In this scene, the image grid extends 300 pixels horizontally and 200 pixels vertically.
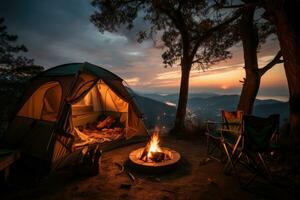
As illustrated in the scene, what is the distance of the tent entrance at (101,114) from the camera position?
638cm

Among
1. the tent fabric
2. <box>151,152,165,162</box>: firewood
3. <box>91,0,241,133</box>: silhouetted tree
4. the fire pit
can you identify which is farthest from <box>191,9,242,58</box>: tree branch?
the tent fabric

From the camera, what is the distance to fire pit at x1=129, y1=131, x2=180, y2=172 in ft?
13.0

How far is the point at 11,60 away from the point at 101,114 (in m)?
5.96

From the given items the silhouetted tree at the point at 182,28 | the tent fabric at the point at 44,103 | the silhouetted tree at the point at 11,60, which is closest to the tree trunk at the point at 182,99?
the silhouetted tree at the point at 182,28

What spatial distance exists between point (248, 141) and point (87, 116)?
5.52 meters

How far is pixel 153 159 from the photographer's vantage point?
4.27 m

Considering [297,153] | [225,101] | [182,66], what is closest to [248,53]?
[182,66]

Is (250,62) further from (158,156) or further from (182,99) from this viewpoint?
(158,156)

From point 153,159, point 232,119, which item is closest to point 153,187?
point 153,159

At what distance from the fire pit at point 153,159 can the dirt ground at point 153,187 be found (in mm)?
154

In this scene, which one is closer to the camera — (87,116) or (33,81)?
(33,81)

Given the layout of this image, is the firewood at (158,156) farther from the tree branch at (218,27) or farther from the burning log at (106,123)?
the tree branch at (218,27)

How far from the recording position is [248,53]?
6.63 metres

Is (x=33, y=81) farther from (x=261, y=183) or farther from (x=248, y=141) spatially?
(x=261, y=183)
